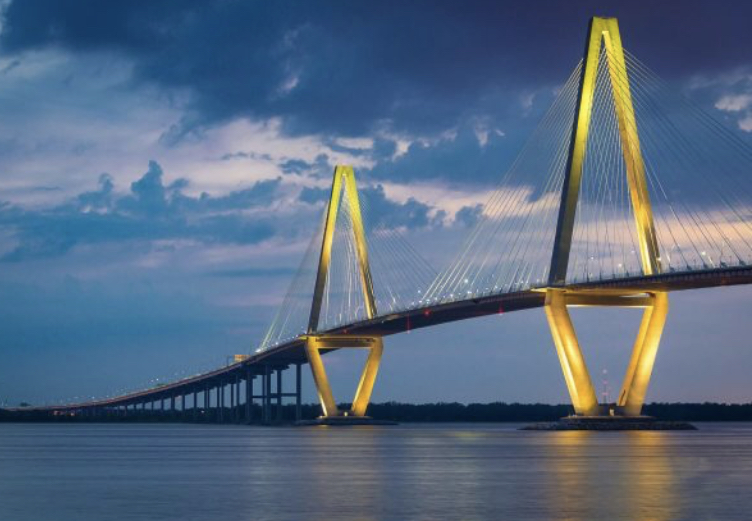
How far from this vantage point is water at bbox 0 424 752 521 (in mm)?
27016

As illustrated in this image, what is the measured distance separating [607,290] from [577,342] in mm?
2651

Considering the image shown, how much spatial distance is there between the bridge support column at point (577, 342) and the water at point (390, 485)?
8.93 metres

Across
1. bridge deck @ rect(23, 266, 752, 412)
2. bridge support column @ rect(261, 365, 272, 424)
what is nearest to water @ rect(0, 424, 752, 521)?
bridge deck @ rect(23, 266, 752, 412)

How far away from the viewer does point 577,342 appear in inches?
Result: 2576

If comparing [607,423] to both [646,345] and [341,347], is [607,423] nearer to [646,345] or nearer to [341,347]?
[646,345]

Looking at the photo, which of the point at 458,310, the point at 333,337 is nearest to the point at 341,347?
the point at 333,337

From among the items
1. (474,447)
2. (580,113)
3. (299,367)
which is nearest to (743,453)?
(474,447)

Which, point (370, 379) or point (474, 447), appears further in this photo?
point (370, 379)

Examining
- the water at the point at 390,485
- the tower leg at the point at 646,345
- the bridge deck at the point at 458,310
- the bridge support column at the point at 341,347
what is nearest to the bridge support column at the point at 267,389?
the bridge deck at the point at 458,310

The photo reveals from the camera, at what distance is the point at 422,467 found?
1672 inches

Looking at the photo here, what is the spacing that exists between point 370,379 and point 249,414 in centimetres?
4442

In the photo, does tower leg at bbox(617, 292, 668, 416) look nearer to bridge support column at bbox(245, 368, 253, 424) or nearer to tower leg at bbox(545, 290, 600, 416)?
tower leg at bbox(545, 290, 600, 416)

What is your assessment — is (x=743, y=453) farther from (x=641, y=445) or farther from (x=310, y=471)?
(x=310, y=471)

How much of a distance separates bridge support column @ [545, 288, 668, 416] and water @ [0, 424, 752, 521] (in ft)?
29.3
